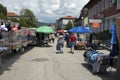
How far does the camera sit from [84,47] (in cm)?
2986

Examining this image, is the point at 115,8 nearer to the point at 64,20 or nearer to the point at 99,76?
the point at 99,76

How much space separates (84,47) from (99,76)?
17439 millimetres

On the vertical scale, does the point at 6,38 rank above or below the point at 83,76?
above

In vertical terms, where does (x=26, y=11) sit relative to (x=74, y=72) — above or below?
above

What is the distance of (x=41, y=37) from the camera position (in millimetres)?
37594

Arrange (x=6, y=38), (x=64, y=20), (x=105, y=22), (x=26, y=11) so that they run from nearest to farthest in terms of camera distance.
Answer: (x=6, y=38), (x=105, y=22), (x=26, y=11), (x=64, y=20)

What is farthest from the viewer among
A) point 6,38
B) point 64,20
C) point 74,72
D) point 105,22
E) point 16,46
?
point 64,20

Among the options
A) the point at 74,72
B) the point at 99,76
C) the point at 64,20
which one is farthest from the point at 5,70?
the point at 64,20

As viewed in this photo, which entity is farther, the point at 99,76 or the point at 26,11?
the point at 26,11

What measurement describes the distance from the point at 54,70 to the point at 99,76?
2391 mm

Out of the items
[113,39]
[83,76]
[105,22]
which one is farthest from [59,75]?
[105,22]

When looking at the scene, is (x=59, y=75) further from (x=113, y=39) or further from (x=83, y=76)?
(x=113, y=39)

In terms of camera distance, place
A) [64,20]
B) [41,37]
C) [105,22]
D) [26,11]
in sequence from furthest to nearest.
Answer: [64,20], [26,11], [105,22], [41,37]

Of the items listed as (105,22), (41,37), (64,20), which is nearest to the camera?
(41,37)
